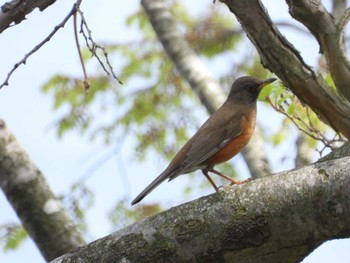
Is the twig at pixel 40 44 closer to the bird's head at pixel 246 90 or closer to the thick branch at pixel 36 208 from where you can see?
the thick branch at pixel 36 208

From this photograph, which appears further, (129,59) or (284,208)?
(129,59)

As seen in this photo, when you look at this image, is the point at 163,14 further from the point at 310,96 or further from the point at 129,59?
the point at 310,96

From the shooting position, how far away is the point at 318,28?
4.36 metres

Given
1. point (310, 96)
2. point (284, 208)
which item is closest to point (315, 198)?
point (284, 208)

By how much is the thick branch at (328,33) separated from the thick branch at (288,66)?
111mm

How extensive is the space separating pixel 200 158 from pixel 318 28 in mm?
1488

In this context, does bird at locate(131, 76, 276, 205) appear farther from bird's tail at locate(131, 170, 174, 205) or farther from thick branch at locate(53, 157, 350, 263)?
thick branch at locate(53, 157, 350, 263)

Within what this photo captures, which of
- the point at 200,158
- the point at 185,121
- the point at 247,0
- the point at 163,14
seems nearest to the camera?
the point at 247,0

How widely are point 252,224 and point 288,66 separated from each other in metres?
1.15

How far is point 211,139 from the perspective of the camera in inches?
224

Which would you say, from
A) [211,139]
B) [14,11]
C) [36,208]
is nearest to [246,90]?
[211,139]

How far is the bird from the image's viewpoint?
5.41 m

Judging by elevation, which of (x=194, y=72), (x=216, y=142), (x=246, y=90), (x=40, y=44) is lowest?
(x=216, y=142)

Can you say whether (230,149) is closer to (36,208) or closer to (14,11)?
(36,208)
